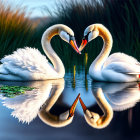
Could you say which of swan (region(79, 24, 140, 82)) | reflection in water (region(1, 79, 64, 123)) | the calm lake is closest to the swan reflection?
the calm lake

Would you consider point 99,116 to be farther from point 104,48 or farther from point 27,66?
point 104,48

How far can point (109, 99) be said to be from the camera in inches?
274

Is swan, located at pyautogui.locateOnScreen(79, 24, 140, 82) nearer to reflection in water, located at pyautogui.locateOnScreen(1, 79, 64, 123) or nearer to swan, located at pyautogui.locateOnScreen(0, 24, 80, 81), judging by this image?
reflection in water, located at pyautogui.locateOnScreen(1, 79, 64, 123)

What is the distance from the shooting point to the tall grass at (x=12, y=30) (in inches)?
509

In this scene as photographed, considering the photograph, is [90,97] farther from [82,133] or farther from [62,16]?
[62,16]

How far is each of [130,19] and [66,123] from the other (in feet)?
27.8

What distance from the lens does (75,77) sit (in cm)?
1029

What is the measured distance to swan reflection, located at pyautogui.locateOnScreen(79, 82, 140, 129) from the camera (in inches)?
214

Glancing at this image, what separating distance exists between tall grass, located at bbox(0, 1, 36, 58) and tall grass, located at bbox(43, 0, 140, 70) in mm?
1513

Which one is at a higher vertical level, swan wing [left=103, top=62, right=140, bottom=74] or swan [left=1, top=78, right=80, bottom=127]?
swan wing [left=103, top=62, right=140, bottom=74]

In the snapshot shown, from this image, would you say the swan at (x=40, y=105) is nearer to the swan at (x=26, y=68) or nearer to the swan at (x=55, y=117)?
the swan at (x=55, y=117)

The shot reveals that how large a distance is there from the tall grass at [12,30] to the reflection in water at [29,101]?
3928 mm

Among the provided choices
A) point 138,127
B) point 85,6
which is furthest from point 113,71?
point 85,6

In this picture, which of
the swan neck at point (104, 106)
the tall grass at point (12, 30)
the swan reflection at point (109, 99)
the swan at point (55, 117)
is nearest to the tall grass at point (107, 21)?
the tall grass at point (12, 30)
